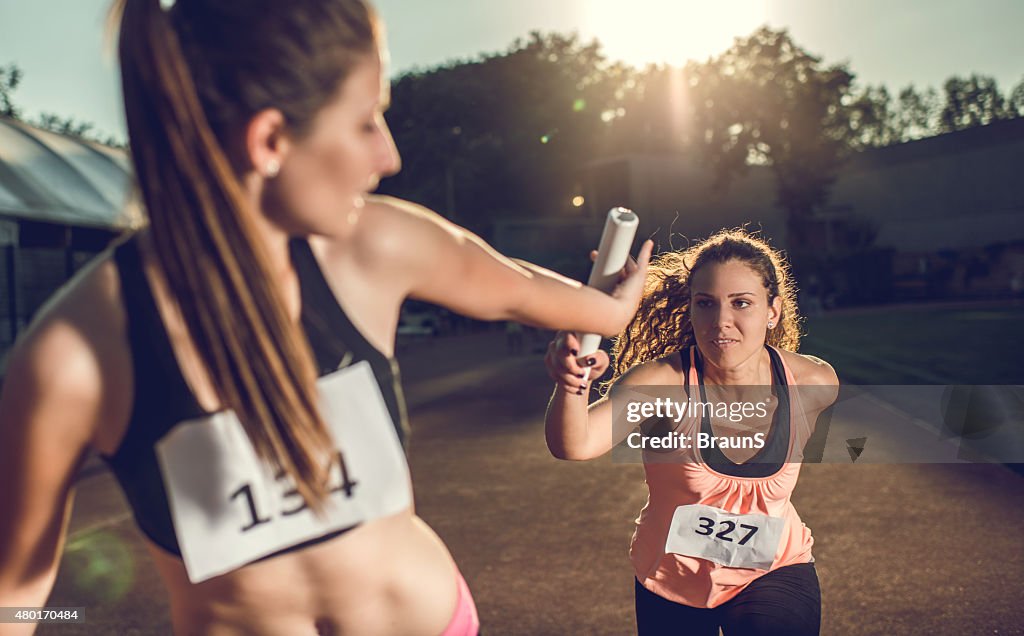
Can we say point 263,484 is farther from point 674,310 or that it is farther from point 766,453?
point 674,310

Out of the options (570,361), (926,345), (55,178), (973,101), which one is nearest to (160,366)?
(570,361)

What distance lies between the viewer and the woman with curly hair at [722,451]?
2551mm

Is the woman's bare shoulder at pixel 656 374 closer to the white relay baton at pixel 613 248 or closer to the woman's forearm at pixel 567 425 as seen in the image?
the woman's forearm at pixel 567 425

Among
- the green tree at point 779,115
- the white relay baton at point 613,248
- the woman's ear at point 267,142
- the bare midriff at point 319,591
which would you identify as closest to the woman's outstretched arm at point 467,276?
the white relay baton at point 613,248

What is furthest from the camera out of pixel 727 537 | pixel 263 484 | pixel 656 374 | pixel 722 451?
pixel 656 374

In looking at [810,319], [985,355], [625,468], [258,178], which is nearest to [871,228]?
[810,319]

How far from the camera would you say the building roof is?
46.7 feet

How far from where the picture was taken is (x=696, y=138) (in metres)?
48.4

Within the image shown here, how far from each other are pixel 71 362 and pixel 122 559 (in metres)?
5.31

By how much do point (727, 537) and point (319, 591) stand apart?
1471 millimetres

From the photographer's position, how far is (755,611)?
8.11ft

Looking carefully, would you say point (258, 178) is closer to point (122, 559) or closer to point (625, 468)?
point (122, 559)

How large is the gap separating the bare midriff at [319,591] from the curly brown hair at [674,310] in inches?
69.2

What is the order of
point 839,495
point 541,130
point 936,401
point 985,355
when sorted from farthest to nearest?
1. point 541,130
2. point 985,355
3. point 936,401
4. point 839,495
